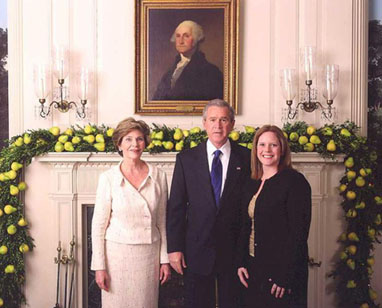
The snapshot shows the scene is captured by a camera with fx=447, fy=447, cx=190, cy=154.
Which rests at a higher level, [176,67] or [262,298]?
[176,67]

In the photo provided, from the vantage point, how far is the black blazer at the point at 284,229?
85.7 inches

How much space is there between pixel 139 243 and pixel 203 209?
0.40 metres

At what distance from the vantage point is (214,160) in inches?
102

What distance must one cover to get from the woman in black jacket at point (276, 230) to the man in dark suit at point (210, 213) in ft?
0.58

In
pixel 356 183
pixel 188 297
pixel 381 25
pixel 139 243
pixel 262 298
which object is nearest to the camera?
pixel 262 298

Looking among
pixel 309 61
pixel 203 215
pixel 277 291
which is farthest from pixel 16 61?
pixel 277 291

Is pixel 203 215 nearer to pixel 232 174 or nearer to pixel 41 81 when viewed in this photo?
pixel 232 174

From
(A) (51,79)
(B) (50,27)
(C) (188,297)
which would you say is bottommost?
(C) (188,297)

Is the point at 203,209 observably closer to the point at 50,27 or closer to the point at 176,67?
the point at 176,67

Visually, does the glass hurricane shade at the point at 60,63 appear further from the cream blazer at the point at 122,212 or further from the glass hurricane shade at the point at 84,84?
the cream blazer at the point at 122,212

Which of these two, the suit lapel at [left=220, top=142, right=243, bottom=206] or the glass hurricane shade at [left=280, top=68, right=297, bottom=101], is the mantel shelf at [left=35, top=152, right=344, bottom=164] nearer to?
the glass hurricane shade at [left=280, top=68, right=297, bottom=101]

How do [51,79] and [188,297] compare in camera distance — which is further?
[51,79]

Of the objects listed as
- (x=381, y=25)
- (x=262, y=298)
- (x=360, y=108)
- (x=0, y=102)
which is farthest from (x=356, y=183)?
(x=0, y=102)

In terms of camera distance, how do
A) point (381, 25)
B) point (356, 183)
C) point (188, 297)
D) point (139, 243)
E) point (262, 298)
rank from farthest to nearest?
point (381, 25) → point (356, 183) → point (188, 297) → point (139, 243) → point (262, 298)
